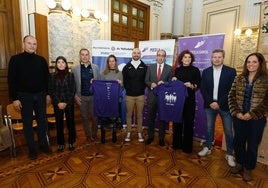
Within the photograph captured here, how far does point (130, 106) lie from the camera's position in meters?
3.45

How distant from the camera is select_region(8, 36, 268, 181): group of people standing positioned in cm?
227

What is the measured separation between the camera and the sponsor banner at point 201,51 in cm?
331

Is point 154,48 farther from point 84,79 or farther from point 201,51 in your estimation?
point 84,79

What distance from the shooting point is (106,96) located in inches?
128

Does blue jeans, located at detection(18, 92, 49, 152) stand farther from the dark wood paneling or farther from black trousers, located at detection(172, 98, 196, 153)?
black trousers, located at detection(172, 98, 196, 153)

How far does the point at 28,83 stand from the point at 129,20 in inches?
193

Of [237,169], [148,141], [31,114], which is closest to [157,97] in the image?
[148,141]

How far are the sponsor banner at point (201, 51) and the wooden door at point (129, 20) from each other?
316 centimetres

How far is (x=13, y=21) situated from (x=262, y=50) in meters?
4.84

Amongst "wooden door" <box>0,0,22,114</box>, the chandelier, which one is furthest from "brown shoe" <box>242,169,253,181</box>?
the chandelier

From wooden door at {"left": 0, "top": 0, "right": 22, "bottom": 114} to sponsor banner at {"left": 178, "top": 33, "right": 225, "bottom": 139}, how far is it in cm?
→ 348

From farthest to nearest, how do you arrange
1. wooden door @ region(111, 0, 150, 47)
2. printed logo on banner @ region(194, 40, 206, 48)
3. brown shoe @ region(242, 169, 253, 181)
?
wooden door @ region(111, 0, 150, 47)
printed logo on banner @ region(194, 40, 206, 48)
brown shoe @ region(242, 169, 253, 181)

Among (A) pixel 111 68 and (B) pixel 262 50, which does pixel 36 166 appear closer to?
(A) pixel 111 68

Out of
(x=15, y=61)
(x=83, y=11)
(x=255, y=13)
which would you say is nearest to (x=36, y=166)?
(x=15, y=61)
